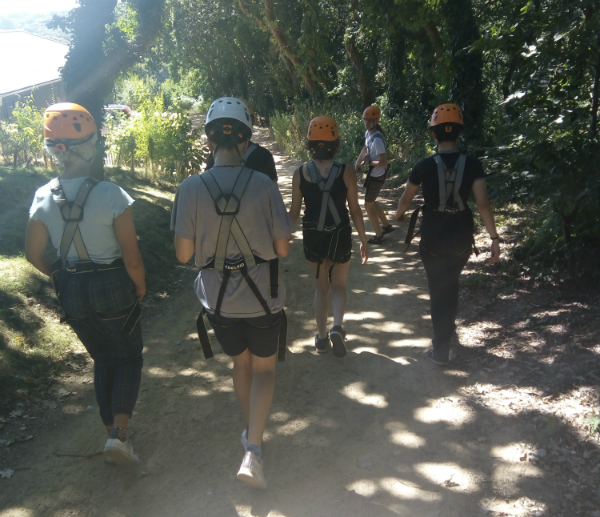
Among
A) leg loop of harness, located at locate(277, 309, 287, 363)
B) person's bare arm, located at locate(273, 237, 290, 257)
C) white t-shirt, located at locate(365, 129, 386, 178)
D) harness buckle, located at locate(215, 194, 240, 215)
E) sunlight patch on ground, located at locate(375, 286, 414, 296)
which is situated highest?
white t-shirt, located at locate(365, 129, 386, 178)

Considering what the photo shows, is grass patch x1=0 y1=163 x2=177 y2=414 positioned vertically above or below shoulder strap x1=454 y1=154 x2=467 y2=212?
below

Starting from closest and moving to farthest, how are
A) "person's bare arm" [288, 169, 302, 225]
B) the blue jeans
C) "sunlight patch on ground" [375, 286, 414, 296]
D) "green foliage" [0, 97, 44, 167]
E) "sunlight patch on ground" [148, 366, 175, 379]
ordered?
the blue jeans, "person's bare arm" [288, 169, 302, 225], "sunlight patch on ground" [148, 366, 175, 379], "sunlight patch on ground" [375, 286, 414, 296], "green foliage" [0, 97, 44, 167]

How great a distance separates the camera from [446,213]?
4375mm

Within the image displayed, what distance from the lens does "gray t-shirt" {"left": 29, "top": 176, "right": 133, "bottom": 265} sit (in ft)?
10.6

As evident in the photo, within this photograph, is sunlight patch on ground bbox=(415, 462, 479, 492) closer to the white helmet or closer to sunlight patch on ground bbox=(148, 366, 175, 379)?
the white helmet

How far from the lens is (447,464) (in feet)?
11.3

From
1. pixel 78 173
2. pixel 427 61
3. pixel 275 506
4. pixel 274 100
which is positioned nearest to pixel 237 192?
pixel 78 173

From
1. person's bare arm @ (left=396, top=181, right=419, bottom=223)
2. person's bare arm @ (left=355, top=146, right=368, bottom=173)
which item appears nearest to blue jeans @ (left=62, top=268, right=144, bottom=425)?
person's bare arm @ (left=396, top=181, right=419, bottom=223)

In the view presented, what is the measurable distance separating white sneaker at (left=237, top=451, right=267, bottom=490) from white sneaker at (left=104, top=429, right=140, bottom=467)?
75cm

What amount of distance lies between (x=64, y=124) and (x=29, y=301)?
3172mm

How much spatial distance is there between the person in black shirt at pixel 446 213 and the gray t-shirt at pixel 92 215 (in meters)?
2.18

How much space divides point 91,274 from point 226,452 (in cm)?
146

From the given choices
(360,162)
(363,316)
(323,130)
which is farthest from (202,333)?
(360,162)

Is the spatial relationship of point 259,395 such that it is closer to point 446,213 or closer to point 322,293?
point 322,293
